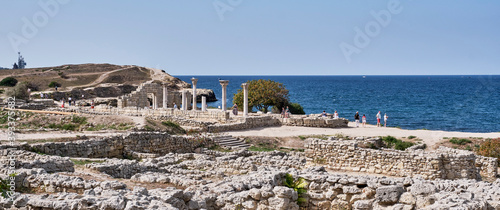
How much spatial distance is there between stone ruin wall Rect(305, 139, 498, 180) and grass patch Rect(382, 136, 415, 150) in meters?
7.51

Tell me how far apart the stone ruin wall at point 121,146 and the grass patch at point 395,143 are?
10.0m

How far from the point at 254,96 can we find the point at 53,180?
Answer: 37.0m

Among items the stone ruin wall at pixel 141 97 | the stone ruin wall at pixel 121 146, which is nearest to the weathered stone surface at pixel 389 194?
the stone ruin wall at pixel 121 146

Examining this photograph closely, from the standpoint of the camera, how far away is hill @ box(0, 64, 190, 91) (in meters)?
82.9

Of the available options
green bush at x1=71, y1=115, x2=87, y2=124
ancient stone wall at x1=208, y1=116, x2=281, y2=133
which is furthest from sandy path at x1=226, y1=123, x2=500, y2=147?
green bush at x1=71, y1=115, x2=87, y2=124

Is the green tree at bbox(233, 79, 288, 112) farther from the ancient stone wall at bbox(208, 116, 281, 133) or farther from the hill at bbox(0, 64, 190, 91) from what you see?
the hill at bbox(0, 64, 190, 91)

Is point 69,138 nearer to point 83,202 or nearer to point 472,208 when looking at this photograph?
point 83,202

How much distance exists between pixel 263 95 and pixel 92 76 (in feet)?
183

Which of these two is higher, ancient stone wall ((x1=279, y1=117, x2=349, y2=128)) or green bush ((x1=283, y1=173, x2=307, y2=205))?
green bush ((x1=283, y1=173, x2=307, y2=205))

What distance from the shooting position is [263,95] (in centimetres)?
4769

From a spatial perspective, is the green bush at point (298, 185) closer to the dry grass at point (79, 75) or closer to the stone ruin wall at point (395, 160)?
the stone ruin wall at point (395, 160)

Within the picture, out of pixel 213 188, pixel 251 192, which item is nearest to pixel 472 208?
pixel 251 192

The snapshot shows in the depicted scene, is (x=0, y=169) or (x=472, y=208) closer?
(x=472, y=208)

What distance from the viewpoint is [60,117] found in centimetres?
3275
